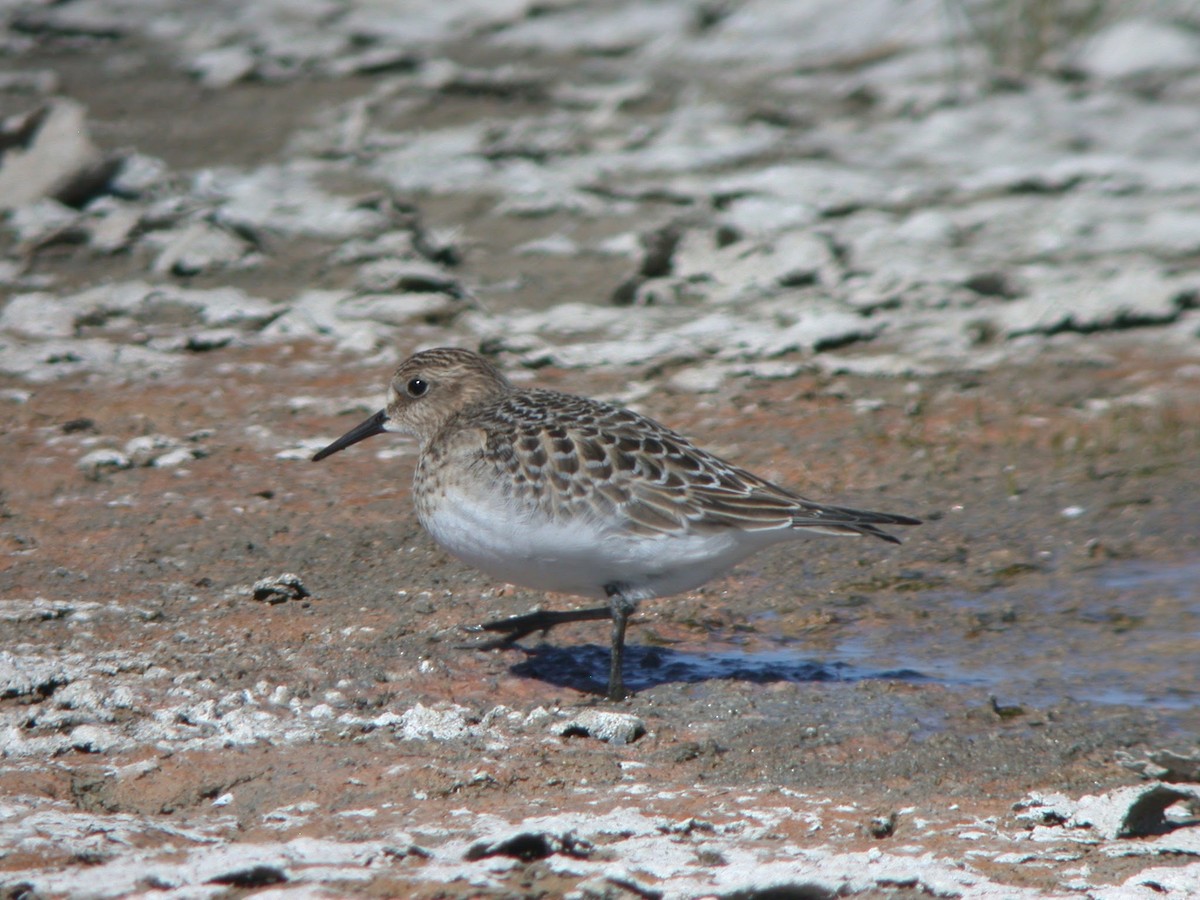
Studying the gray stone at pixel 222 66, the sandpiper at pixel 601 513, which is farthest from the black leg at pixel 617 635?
the gray stone at pixel 222 66

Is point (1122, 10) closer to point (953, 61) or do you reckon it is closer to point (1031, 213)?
point (953, 61)

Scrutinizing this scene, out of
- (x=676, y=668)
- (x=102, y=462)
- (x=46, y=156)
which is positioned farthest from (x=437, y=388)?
(x=46, y=156)

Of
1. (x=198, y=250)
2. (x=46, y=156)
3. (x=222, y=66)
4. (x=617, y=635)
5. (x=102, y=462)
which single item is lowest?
(x=102, y=462)

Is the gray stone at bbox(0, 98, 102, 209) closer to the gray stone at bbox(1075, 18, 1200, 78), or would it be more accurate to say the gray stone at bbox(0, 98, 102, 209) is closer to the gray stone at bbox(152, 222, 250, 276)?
the gray stone at bbox(152, 222, 250, 276)

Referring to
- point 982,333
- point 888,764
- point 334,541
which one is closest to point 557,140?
point 982,333

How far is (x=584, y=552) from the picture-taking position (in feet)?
15.9

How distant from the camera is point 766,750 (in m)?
4.55

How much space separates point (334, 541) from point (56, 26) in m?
8.43

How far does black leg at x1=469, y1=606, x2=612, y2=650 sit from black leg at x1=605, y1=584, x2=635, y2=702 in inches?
10.8

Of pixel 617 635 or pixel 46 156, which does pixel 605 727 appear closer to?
pixel 617 635

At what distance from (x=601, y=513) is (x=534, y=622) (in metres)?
0.62

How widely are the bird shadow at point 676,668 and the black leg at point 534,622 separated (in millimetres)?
93

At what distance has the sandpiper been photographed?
4867 millimetres

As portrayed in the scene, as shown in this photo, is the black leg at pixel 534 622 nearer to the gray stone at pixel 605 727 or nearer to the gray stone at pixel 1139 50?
the gray stone at pixel 605 727
